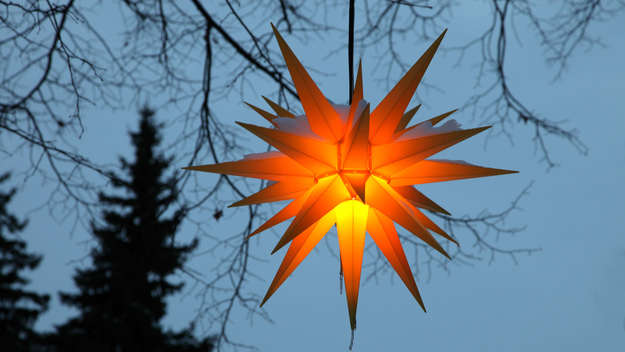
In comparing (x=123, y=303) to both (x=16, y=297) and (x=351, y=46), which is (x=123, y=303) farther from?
(x=351, y=46)

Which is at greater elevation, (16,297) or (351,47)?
(16,297)

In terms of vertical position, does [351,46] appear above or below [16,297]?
below

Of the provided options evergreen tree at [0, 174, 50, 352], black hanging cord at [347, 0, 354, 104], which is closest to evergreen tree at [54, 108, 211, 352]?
evergreen tree at [0, 174, 50, 352]

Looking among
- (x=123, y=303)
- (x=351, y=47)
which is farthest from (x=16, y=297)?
(x=351, y=47)

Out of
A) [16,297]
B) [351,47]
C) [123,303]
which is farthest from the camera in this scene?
[16,297]

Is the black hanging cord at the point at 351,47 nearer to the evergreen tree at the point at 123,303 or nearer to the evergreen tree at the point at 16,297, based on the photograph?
the evergreen tree at the point at 123,303

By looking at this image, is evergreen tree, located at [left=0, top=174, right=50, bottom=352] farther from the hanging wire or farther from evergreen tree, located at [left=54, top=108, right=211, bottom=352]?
the hanging wire

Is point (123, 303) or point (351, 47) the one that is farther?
point (123, 303)

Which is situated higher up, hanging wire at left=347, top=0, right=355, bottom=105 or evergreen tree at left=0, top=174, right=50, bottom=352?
evergreen tree at left=0, top=174, right=50, bottom=352

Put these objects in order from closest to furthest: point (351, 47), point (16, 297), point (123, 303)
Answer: point (351, 47) → point (123, 303) → point (16, 297)

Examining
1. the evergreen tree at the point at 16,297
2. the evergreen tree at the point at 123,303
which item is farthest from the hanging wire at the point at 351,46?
the evergreen tree at the point at 16,297

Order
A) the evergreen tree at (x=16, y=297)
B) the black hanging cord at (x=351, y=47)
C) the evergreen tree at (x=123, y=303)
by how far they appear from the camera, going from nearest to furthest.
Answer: the black hanging cord at (x=351, y=47) < the evergreen tree at (x=123, y=303) < the evergreen tree at (x=16, y=297)

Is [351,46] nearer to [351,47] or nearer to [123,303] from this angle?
[351,47]

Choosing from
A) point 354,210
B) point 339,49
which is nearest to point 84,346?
point 339,49
